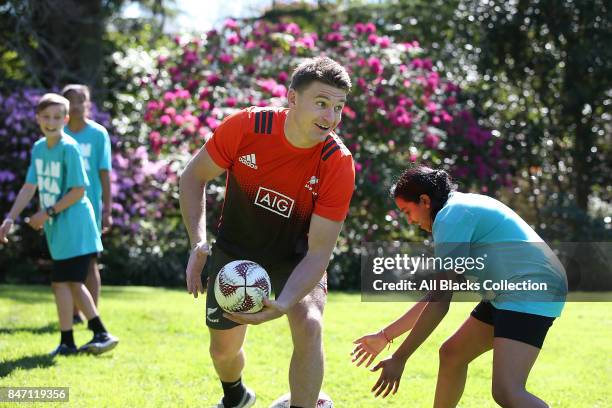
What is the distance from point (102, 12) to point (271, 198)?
11332 mm

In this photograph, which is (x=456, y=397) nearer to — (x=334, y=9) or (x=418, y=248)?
(x=418, y=248)

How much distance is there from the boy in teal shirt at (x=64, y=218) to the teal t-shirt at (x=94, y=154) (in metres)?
0.69

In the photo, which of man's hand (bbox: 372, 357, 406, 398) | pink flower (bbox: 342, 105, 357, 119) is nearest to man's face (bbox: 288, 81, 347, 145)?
man's hand (bbox: 372, 357, 406, 398)

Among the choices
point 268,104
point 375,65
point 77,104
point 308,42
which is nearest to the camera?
point 77,104

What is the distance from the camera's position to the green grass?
17.8 ft

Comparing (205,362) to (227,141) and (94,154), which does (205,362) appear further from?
(227,141)

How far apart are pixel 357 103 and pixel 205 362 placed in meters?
6.73

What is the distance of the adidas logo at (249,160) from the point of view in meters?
4.39

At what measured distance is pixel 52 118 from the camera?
21.6 feet

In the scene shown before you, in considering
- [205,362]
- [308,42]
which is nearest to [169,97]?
[308,42]

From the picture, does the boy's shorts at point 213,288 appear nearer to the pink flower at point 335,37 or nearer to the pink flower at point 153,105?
the pink flower at point 153,105

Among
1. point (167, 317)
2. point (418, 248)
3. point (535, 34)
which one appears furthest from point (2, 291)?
point (535, 34)

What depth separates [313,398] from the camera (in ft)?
13.7

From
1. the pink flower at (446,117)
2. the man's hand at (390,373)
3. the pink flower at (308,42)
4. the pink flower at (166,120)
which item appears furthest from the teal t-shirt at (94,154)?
the pink flower at (446,117)
